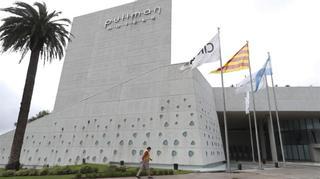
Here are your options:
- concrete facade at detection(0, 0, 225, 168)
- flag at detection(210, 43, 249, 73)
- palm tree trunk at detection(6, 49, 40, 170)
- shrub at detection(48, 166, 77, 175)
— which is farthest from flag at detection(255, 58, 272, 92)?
palm tree trunk at detection(6, 49, 40, 170)

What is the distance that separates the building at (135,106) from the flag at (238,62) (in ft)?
13.8

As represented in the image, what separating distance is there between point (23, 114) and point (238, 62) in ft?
64.2

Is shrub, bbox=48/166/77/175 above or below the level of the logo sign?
below

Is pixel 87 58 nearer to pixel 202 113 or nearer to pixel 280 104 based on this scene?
pixel 202 113

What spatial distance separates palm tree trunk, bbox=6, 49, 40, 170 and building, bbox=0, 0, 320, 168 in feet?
16.2

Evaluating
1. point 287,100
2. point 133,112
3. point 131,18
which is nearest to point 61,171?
point 133,112

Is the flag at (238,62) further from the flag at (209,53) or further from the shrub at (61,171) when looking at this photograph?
the shrub at (61,171)

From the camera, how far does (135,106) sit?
2477 cm

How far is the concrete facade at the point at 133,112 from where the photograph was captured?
860 inches

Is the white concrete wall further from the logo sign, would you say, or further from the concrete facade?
the logo sign

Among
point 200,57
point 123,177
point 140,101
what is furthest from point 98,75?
point 123,177

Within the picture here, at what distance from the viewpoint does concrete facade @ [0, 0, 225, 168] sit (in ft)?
71.7

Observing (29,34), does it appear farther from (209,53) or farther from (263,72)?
(263,72)

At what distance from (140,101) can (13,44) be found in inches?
532
